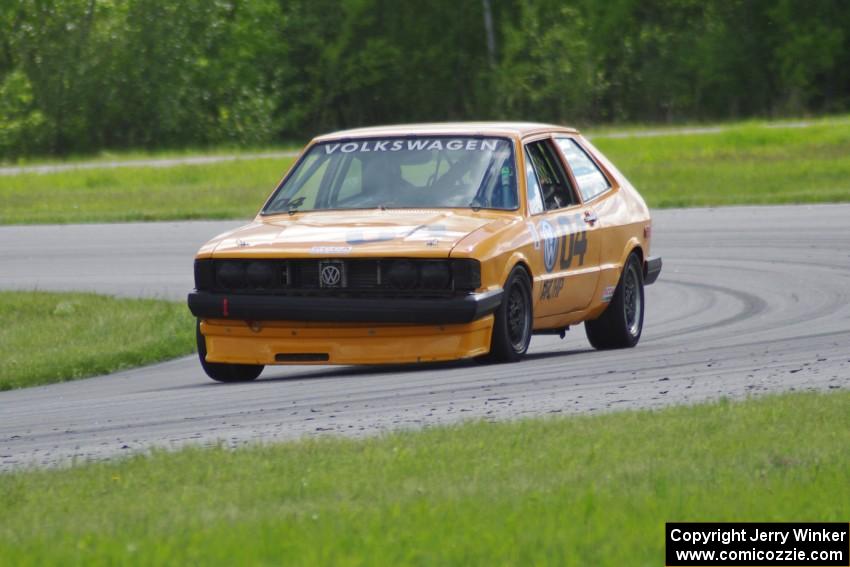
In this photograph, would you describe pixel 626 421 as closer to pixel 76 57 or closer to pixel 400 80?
pixel 76 57

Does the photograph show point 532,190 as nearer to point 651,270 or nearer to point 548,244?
point 548,244

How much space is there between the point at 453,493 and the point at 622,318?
527cm

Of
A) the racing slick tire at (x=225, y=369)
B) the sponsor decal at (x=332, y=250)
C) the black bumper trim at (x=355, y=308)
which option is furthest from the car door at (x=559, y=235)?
the racing slick tire at (x=225, y=369)

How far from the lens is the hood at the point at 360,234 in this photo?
28.4 feet

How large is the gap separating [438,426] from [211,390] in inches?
88.6

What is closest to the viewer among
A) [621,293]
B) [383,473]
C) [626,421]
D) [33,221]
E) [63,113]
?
[383,473]

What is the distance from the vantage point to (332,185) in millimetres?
9938

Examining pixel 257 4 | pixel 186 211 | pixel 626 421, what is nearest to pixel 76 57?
pixel 257 4

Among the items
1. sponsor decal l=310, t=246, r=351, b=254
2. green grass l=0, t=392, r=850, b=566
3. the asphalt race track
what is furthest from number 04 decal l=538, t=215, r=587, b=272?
green grass l=0, t=392, r=850, b=566

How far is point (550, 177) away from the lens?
33.6 ft

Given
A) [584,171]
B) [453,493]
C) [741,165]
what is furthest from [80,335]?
[741,165]

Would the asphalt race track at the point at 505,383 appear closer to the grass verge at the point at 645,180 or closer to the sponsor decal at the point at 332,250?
the sponsor decal at the point at 332,250

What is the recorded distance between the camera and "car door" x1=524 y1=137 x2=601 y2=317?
9.59 meters

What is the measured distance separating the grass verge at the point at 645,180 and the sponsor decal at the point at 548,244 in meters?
14.3
